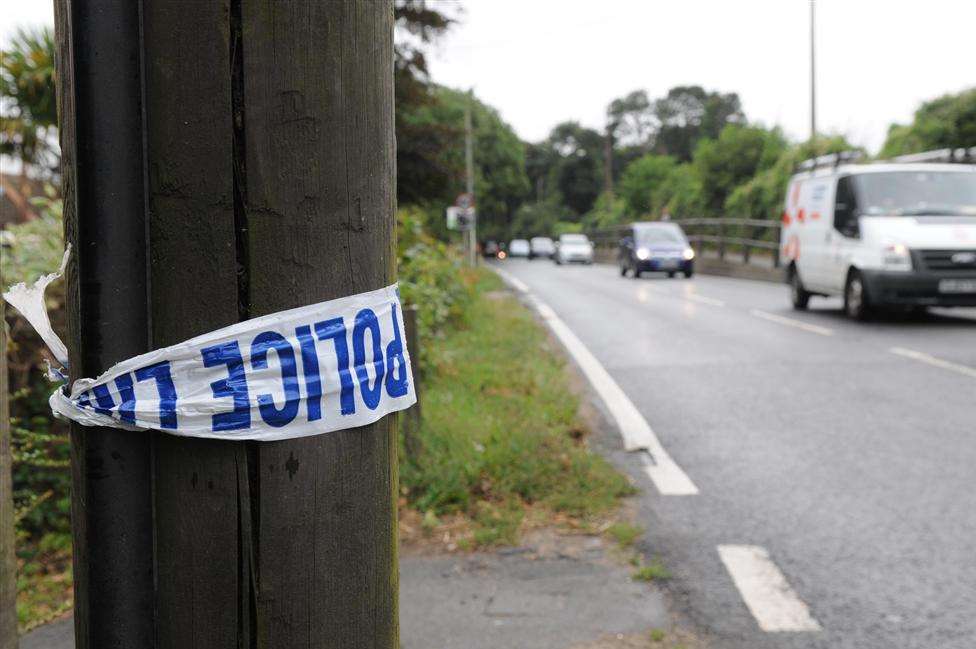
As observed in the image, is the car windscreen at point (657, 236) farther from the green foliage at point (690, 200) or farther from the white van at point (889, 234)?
the green foliage at point (690, 200)

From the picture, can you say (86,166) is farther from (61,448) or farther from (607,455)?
(607,455)

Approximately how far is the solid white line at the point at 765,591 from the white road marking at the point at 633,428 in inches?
39.9

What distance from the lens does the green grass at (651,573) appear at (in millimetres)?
3861

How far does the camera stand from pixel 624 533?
4.36 metres

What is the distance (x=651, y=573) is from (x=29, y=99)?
7630 mm

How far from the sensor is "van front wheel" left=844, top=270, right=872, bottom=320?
43.1ft

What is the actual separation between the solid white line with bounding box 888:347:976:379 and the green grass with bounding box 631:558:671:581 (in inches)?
225

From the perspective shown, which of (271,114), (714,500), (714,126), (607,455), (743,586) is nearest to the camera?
(271,114)

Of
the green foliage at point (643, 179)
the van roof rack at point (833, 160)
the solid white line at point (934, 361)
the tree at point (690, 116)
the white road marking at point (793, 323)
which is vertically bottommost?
the solid white line at point (934, 361)

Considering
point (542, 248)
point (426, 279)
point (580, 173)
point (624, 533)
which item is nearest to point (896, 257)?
point (426, 279)

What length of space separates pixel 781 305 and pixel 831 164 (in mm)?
2413

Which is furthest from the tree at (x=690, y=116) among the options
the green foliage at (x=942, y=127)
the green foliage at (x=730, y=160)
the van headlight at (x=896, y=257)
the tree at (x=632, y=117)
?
the van headlight at (x=896, y=257)

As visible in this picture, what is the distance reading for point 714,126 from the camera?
4087 inches

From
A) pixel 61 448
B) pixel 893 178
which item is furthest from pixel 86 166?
pixel 893 178
